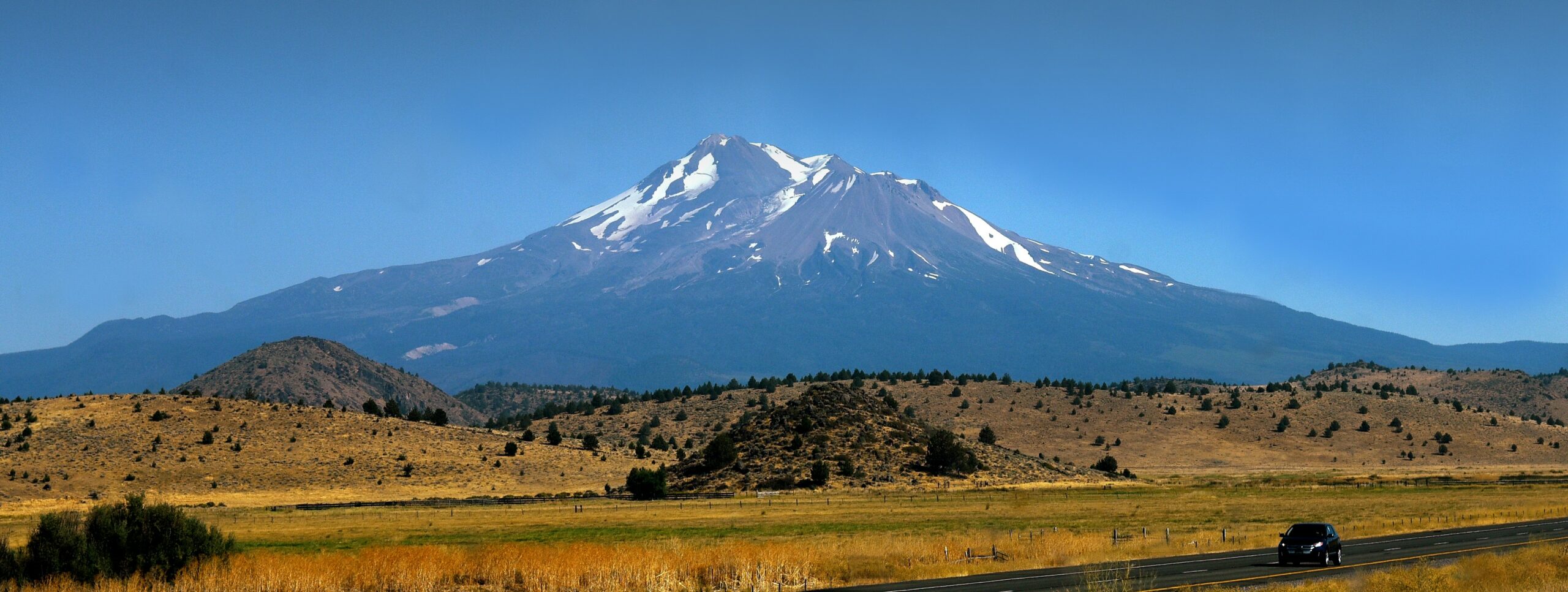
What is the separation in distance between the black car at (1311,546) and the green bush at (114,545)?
110 feet

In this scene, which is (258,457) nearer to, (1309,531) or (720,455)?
(720,455)

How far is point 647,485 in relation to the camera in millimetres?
97312

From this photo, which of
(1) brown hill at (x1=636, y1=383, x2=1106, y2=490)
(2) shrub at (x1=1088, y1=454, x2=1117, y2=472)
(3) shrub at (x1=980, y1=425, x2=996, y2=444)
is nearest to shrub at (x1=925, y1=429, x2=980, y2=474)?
(1) brown hill at (x1=636, y1=383, x2=1106, y2=490)

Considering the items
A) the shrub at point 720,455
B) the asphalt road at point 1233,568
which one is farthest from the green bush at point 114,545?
the shrub at point 720,455

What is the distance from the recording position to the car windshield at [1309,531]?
40.6 metres

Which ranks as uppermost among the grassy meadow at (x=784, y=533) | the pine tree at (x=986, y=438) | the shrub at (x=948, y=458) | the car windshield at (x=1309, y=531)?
the pine tree at (x=986, y=438)

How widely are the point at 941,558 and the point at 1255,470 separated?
326 ft

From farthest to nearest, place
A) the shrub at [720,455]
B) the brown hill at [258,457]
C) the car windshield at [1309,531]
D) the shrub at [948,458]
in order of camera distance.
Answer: the shrub at [720,455] < the shrub at [948,458] < the brown hill at [258,457] < the car windshield at [1309,531]

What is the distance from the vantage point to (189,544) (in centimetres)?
3816

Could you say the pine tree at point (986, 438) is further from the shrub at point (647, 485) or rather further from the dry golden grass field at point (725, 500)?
the shrub at point (647, 485)

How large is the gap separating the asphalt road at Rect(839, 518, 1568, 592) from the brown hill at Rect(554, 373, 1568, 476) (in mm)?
80452

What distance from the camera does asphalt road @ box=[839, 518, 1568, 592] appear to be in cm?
3581

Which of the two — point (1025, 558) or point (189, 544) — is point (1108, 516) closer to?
point (1025, 558)

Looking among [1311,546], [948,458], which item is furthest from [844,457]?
[1311,546]
